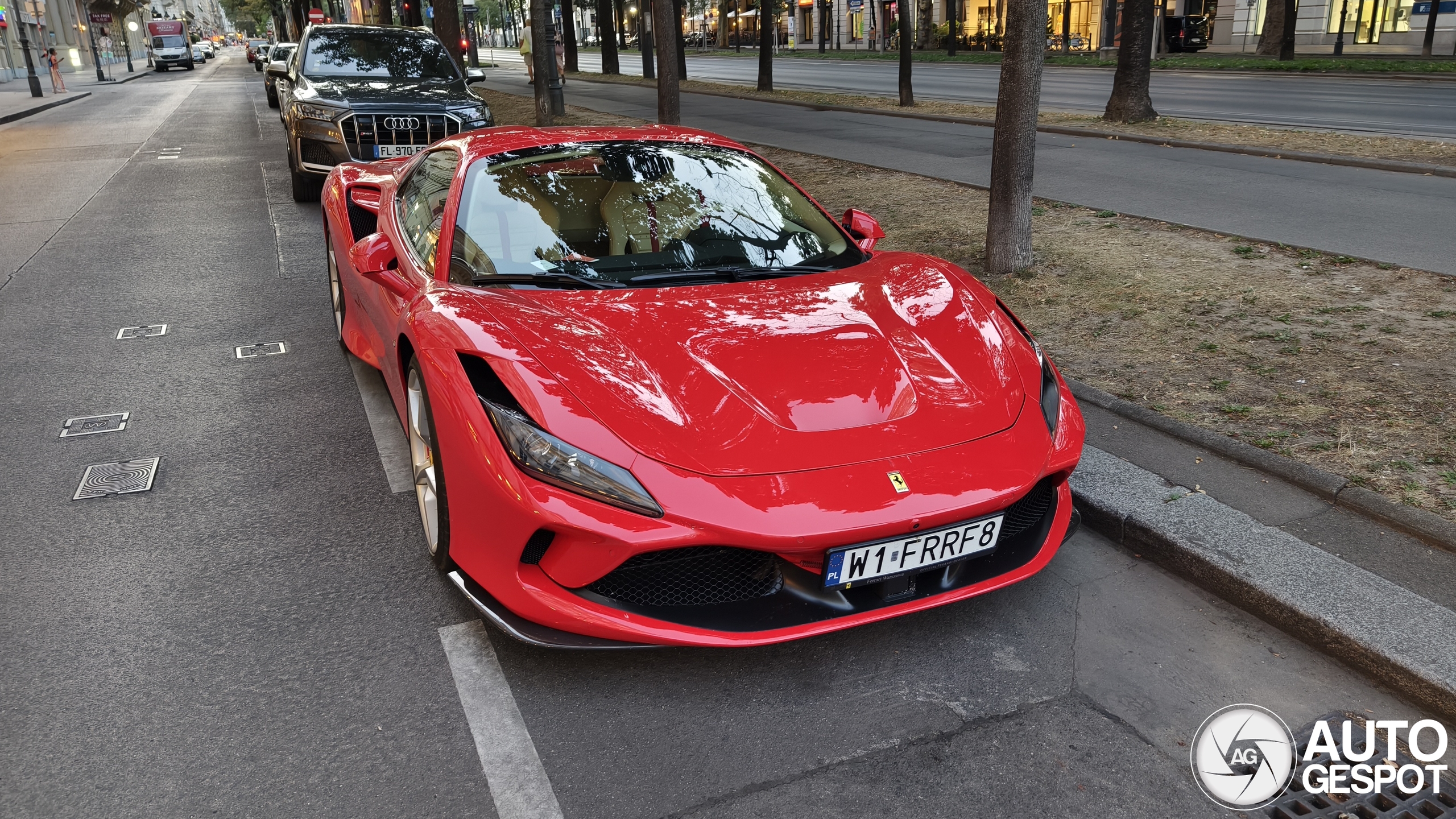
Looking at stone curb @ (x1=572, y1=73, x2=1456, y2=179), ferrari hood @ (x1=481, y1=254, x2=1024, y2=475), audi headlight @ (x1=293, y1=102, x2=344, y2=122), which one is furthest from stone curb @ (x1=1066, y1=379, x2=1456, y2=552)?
audi headlight @ (x1=293, y1=102, x2=344, y2=122)

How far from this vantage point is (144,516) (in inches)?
148

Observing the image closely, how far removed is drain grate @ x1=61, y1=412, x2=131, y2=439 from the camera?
4.56m

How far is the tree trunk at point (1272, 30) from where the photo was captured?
32.2m

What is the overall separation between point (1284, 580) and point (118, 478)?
14.4 feet

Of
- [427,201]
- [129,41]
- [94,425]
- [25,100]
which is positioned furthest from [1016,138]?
[129,41]

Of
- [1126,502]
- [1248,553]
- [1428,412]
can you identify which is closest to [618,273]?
[1126,502]

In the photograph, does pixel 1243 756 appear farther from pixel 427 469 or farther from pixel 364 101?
pixel 364 101

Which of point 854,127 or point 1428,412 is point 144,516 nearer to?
point 1428,412

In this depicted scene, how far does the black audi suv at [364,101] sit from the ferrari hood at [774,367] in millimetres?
6773

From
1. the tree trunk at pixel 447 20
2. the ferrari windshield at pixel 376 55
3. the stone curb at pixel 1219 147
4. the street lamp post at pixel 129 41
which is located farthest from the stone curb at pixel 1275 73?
the street lamp post at pixel 129 41

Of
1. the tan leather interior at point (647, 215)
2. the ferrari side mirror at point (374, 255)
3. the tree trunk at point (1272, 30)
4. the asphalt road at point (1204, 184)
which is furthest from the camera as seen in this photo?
the tree trunk at point (1272, 30)

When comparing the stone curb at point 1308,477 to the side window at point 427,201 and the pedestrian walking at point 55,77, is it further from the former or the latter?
the pedestrian walking at point 55,77

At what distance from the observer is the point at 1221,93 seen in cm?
2145

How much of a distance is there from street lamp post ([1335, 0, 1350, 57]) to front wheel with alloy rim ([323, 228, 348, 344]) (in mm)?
38411
